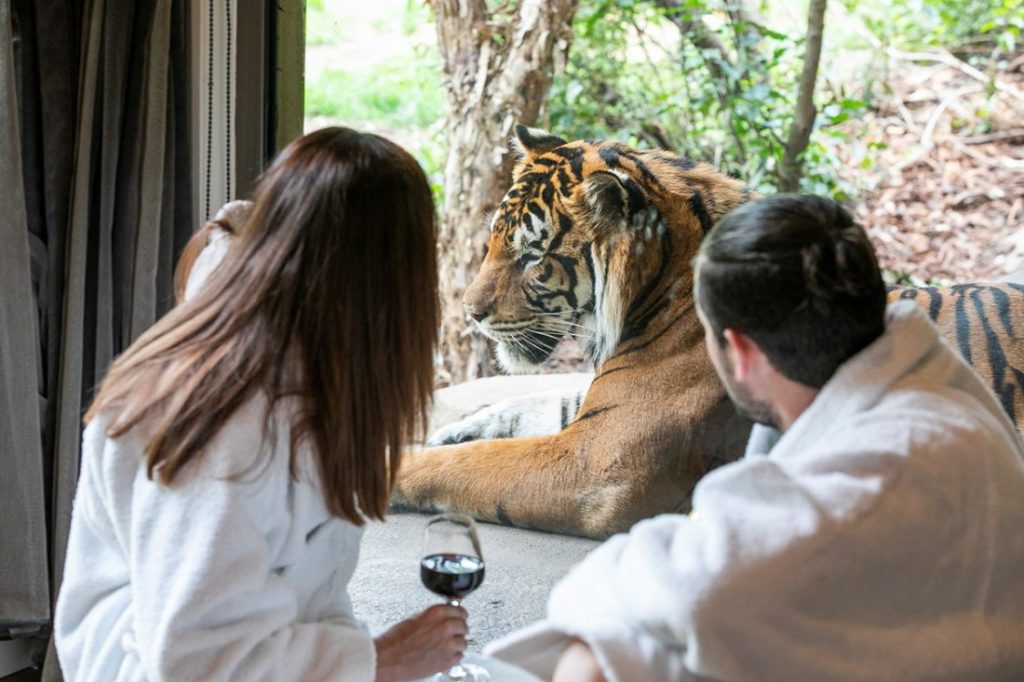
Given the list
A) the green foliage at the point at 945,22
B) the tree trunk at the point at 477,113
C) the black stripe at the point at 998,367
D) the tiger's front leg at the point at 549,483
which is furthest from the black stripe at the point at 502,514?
the green foliage at the point at 945,22

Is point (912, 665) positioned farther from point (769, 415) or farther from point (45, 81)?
point (45, 81)

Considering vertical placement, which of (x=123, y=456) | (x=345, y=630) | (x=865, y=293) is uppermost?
(x=865, y=293)

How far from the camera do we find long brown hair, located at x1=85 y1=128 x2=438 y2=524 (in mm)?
1293

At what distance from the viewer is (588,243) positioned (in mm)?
1931

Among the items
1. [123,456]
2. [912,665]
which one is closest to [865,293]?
[912,665]

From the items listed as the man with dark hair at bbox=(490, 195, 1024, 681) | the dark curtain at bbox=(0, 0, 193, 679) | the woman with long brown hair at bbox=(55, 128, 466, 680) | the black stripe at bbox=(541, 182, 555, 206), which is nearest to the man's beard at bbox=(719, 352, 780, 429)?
the man with dark hair at bbox=(490, 195, 1024, 681)

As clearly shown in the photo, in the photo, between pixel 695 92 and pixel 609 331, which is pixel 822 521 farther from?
pixel 695 92

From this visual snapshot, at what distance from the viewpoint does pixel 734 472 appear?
3.95 feet

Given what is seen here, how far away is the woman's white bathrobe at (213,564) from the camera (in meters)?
1.26

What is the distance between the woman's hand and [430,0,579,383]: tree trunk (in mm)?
649

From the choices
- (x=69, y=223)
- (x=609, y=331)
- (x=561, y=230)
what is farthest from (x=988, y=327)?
(x=69, y=223)

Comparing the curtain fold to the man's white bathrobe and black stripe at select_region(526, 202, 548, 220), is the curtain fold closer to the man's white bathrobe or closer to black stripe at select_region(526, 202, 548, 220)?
black stripe at select_region(526, 202, 548, 220)

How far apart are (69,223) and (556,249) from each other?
3.72 feet

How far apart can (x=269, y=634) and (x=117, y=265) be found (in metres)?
1.37
